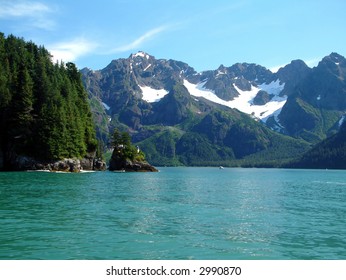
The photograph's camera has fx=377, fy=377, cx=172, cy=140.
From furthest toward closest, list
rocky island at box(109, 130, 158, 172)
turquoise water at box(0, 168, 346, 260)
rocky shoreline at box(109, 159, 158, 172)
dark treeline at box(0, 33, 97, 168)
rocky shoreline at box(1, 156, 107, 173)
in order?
1. rocky island at box(109, 130, 158, 172)
2. rocky shoreline at box(109, 159, 158, 172)
3. dark treeline at box(0, 33, 97, 168)
4. rocky shoreline at box(1, 156, 107, 173)
5. turquoise water at box(0, 168, 346, 260)

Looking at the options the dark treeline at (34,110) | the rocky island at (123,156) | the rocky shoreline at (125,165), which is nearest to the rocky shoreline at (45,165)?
the dark treeline at (34,110)

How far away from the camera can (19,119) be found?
120250 millimetres

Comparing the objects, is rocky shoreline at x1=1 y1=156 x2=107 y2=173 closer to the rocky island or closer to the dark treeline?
the dark treeline

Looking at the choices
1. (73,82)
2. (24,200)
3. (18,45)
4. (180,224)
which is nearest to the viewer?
(180,224)

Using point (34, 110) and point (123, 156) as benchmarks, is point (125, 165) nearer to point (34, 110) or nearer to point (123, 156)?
point (123, 156)

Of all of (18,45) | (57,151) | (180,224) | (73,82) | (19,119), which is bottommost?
(180,224)

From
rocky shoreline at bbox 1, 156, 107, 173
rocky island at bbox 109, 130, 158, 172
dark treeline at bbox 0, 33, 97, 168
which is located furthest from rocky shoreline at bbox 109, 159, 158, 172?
rocky shoreline at bbox 1, 156, 107, 173

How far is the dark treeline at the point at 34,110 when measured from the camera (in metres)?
119

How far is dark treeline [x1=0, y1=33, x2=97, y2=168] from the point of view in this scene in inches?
4668

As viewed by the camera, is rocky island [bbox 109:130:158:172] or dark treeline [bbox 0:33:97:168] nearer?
dark treeline [bbox 0:33:97:168]
